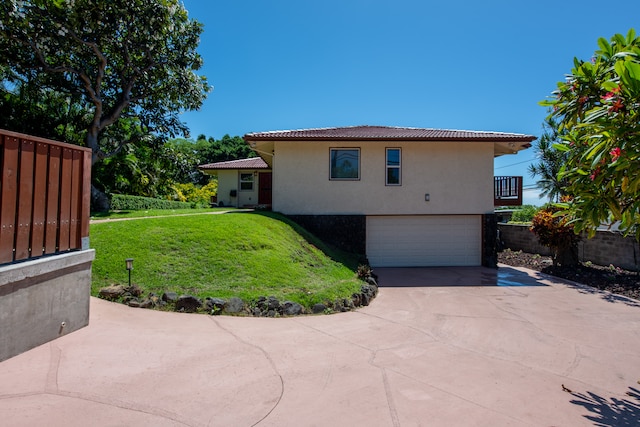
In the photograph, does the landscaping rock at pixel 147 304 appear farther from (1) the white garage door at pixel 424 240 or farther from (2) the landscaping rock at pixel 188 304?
(1) the white garage door at pixel 424 240

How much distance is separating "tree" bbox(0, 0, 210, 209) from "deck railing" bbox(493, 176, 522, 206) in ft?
46.3

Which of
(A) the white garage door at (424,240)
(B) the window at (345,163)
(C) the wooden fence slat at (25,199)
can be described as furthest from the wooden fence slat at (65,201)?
(A) the white garage door at (424,240)

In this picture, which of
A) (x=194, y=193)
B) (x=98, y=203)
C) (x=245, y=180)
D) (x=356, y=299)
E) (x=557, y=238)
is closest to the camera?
(x=356, y=299)

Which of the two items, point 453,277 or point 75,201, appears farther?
point 453,277

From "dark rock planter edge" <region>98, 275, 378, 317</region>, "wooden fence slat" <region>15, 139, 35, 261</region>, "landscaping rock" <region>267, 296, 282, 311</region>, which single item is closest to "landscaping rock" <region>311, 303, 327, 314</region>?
"dark rock planter edge" <region>98, 275, 378, 317</region>

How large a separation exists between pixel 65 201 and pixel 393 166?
1131 centimetres

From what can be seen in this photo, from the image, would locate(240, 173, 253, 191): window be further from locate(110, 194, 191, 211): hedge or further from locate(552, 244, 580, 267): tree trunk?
locate(552, 244, 580, 267): tree trunk

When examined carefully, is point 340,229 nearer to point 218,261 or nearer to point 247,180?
point 218,261

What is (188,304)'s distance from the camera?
6609mm

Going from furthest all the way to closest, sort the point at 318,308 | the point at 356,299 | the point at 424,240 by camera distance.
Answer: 1. the point at 424,240
2. the point at 356,299
3. the point at 318,308

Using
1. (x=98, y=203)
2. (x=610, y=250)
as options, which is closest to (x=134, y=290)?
(x=98, y=203)

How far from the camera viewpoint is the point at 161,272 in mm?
7641

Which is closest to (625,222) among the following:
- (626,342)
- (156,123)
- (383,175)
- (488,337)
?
(488,337)

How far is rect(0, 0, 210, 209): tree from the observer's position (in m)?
13.2
